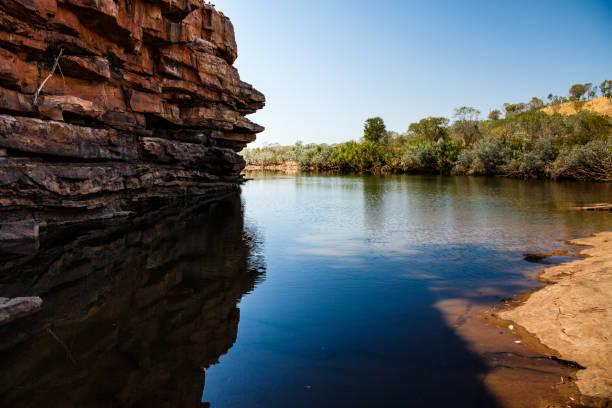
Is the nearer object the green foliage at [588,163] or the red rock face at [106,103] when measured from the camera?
the red rock face at [106,103]

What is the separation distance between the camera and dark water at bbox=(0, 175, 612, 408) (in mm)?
5148

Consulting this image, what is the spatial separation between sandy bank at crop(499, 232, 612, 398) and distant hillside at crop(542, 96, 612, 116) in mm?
107628

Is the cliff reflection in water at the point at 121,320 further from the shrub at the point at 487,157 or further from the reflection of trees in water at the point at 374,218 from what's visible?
the shrub at the point at 487,157

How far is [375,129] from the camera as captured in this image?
348 ft

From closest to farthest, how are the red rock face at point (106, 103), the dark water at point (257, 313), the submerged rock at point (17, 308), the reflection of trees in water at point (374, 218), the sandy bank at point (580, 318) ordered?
the sandy bank at point (580, 318)
the dark water at point (257, 313)
the submerged rock at point (17, 308)
the red rock face at point (106, 103)
the reflection of trees in water at point (374, 218)

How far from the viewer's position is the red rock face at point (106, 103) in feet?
46.4

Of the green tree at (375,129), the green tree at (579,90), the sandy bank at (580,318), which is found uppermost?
the green tree at (579,90)

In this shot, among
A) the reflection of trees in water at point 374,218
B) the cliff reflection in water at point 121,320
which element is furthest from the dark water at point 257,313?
the reflection of trees in water at point 374,218

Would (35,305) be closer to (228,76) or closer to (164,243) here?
(164,243)

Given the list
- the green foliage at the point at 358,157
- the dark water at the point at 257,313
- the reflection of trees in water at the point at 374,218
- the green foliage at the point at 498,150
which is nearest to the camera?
the dark water at the point at 257,313

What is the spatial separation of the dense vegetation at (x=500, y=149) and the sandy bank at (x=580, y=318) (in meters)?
46.3

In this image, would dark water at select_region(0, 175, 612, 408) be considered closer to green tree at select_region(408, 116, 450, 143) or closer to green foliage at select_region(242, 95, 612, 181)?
green foliage at select_region(242, 95, 612, 181)

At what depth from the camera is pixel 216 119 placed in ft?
93.7

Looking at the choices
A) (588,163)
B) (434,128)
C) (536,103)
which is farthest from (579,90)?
(588,163)
